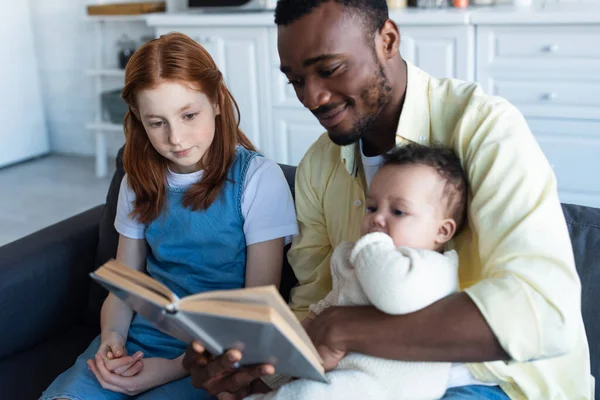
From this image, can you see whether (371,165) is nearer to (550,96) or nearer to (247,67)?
(550,96)

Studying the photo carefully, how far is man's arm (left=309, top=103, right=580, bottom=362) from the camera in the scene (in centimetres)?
105

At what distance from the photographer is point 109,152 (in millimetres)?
4988

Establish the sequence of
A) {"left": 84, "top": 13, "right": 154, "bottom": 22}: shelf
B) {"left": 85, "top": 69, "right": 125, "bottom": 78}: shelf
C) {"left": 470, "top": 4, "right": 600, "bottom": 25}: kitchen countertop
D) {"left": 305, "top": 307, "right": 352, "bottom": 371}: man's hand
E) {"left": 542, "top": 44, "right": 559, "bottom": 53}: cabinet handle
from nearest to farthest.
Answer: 1. {"left": 305, "top": 307, "right": 352, "bottom": 371}: man's hand
2. {"left": 470, "top": 4, "right": 600, "bottom": 25}: kitchen countertop
3. {"left": 542, "top": 44, "right": 559, "bottom": 53}: cabinet handle
4. {"left": 84, "top": 13, "right": 154, "bottom": 22}: shelf
5. {"left": 85, "top": 69, "right": 125, "bottom": 78}: shelf

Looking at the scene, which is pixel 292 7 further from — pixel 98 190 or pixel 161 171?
pixel 98 190

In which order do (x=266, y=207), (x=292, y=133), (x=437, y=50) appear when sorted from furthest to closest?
1. (x=292, y=133)
2. (x=437, y=50)
3. (x=266, y=207)

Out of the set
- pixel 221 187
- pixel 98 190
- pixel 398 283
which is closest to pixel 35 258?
pixel 221 187

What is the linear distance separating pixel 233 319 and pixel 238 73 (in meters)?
2.82

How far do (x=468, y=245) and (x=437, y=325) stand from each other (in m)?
0.25

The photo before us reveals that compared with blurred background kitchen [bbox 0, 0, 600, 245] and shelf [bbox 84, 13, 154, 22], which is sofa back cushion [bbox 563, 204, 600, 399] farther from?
shelf [bbox 84, 13, 154, 22]

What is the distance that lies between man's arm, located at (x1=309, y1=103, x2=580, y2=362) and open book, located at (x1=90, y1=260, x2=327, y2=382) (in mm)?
114

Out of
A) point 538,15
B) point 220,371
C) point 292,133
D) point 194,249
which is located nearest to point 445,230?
point 220,371

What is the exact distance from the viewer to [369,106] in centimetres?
133

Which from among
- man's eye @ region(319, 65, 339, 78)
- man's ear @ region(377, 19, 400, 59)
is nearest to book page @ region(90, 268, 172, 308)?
→ man's eye @ region(319, 65, 339, 78)

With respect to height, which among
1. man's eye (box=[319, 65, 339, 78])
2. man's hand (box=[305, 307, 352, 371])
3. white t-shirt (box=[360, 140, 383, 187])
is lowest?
man's hand (box=[305, 307, 352, 371])
